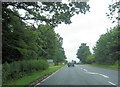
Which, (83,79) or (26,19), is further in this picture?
(83,79)

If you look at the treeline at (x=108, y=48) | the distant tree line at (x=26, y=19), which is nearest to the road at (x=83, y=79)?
the distant tree line at (x=26, y=19)

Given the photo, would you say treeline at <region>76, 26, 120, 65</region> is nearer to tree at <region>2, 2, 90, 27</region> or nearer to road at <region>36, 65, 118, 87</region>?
road at <region>36, 65, 118, 87</region>

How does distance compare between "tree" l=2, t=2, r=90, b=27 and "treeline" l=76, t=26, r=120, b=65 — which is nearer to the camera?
"tree" l=2, t=2, r=90, b=27

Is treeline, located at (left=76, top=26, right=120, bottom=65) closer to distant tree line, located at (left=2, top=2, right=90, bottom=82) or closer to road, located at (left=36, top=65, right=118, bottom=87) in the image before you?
road, located at (left=36, top=65, right=118, bottom=87)

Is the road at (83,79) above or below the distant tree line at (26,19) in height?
below

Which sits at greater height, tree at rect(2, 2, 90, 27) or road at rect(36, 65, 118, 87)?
tree at rect(2, 2, 90, 27)

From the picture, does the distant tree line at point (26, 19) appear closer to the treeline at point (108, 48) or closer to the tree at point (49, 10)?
the tree at point (49, 10)

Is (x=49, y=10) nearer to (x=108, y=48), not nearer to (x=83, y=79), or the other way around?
(x=83, y=79)

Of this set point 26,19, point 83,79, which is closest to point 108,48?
point 83,79

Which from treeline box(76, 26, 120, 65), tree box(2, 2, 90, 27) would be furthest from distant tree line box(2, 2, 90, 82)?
treeline box(76, 26, 120, 65)

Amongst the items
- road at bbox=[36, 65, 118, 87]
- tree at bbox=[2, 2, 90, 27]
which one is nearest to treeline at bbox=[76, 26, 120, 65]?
road at bbox=[36, 65, 118, 87]

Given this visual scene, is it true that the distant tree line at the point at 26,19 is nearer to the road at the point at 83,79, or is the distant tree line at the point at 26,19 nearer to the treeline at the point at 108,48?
the road at the point at 83,79

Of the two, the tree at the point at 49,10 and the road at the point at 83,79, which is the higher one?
the tree at the point at 49,10

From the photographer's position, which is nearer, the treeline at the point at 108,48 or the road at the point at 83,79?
the road at the point at 83,79
